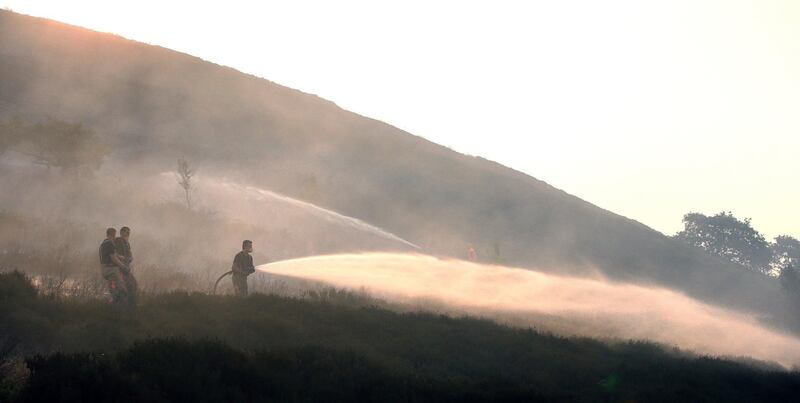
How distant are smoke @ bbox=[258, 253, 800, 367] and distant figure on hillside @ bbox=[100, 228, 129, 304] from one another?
1319 centimetres

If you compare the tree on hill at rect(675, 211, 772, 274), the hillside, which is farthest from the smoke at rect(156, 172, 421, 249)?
the tree on hill at rect(675, 211, 772, 274)

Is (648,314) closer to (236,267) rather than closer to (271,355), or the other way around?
Answer: (236,267)

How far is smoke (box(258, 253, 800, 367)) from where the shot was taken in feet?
112

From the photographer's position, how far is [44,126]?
4869cm

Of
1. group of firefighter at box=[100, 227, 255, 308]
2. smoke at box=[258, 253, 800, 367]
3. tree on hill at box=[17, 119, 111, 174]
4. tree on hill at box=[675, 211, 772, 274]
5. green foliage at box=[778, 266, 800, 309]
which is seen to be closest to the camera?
group of firefighter at box=[100, 227, 255, 308]

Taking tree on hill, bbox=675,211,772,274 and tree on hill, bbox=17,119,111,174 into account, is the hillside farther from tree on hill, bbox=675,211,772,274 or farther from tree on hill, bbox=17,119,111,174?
tree on hill, bbox=675,211,772,274

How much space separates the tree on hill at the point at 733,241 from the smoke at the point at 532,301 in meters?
104

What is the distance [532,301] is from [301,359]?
95.9ft

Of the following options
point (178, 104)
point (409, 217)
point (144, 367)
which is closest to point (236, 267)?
point (144, 367)

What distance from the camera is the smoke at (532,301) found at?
1339 inches

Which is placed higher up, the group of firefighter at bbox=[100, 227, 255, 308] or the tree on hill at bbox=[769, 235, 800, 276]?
the tree on hill at bbox=[769, 235, 800, 276]

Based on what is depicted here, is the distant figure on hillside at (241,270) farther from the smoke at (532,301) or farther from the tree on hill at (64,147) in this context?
the tree on hill at (64,147)

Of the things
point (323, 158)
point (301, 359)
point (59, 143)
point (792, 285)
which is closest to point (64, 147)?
point (59, 143)

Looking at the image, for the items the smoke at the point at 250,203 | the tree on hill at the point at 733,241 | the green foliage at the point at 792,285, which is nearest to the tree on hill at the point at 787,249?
the tree on hill at the point at 733,241
